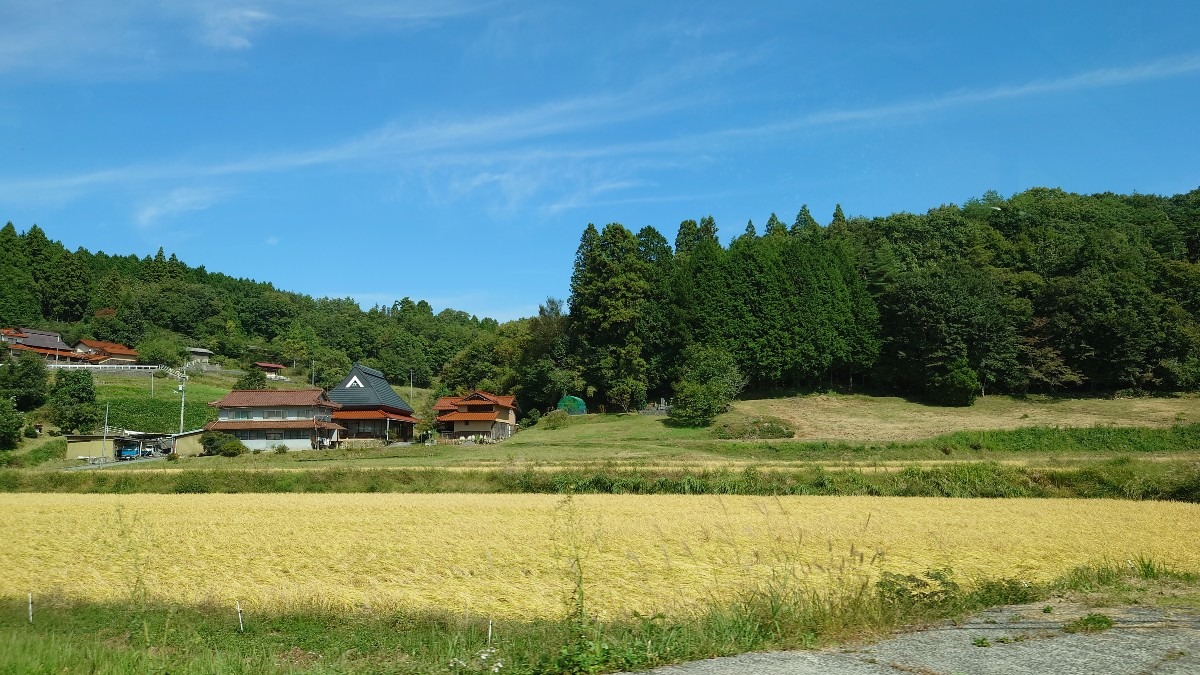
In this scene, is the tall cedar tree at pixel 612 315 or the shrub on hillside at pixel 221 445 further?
the tall cedar tree at pixel 612 315

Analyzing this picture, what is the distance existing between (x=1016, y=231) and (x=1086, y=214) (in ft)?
29.3

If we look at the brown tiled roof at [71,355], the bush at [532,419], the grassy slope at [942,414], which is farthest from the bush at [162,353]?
the grassy slope at [942,414]

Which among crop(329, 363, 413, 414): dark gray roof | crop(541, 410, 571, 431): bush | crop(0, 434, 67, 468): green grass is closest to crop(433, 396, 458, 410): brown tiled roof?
crop(329, 363, 413, 414): dark gray roof

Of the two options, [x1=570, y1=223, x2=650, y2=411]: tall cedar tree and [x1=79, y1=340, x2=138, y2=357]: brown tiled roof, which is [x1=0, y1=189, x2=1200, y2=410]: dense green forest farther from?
[x1=79, y1=340, x2=138, y2=357]: brown tiled roof

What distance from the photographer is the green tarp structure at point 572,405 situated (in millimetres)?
64125

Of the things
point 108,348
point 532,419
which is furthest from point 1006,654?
point 108,348

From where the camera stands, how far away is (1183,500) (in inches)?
1032

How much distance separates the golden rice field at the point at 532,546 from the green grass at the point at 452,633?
2.33ft

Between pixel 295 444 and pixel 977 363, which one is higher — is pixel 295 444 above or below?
below

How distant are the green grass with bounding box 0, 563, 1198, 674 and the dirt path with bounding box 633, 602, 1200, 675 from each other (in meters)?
0.43

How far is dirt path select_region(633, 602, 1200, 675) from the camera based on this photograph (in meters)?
6.59

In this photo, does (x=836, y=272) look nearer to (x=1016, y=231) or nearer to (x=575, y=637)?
(x=1016, y=231)

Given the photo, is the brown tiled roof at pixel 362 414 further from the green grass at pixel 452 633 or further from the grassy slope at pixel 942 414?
the green grass at pixel 452 633

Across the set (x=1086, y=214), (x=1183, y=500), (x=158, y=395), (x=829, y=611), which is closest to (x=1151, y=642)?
(x=829, y=611)
